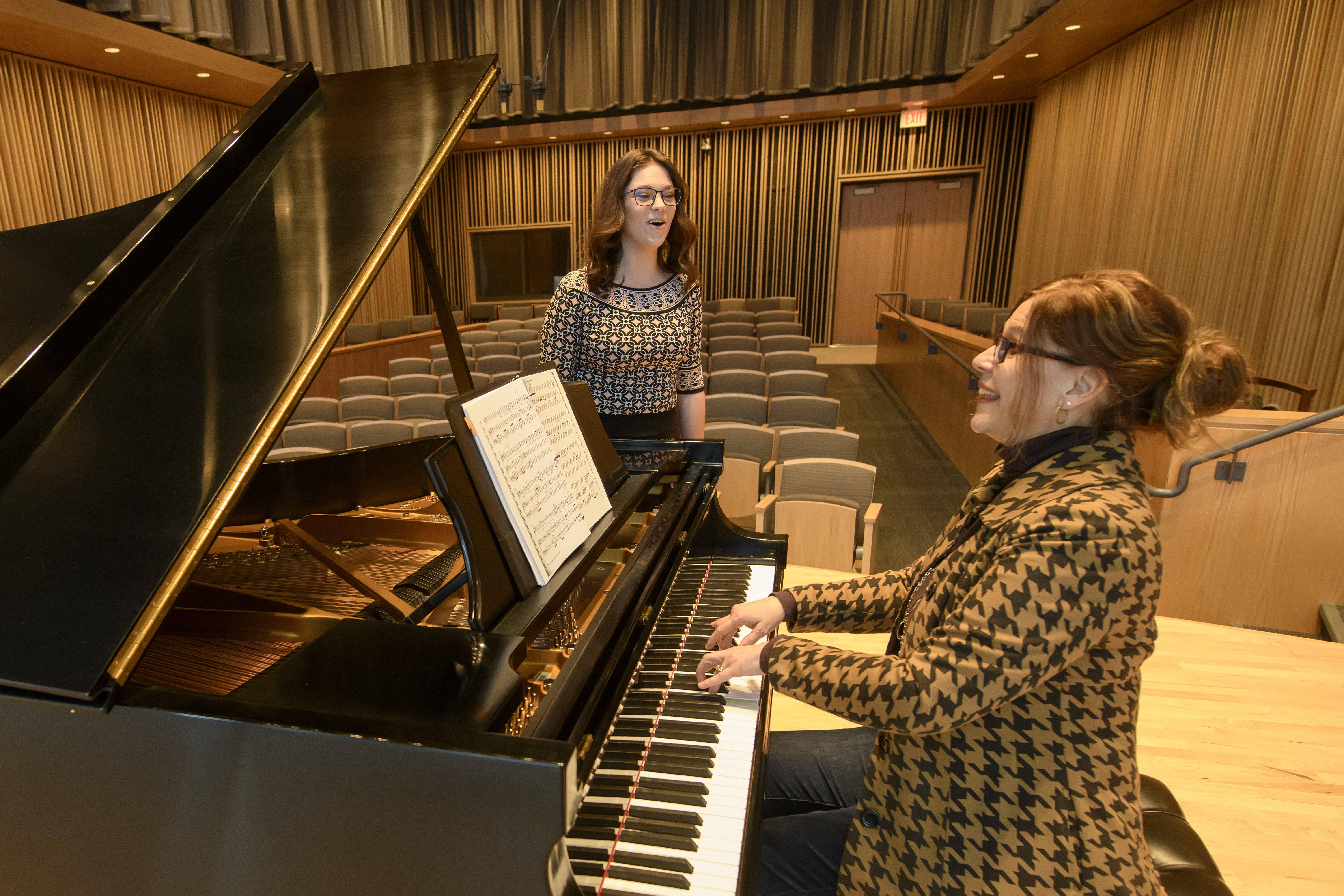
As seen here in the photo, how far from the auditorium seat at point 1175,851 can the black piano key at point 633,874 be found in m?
0.71

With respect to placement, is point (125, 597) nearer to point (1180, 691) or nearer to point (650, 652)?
point (650, 652)

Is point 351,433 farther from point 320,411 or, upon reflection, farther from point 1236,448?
point 1236,448

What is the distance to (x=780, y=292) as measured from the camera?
1178cm

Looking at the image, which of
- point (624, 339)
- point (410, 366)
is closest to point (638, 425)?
point (624, 339)

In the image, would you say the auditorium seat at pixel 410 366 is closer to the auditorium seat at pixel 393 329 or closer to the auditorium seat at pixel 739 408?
the auditorium seat at pixel 393 329

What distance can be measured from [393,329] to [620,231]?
8444 millimetres

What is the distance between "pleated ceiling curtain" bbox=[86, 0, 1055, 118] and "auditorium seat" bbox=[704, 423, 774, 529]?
674 cm

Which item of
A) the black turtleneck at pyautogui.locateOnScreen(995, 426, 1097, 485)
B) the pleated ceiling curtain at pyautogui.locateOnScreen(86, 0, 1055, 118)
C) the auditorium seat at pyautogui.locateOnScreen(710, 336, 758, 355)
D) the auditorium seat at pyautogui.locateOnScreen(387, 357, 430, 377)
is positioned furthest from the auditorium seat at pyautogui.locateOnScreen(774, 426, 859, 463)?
the pleated ceiling curtain at pyautogui.locateOnScreen(86, 0, 1055, 118)

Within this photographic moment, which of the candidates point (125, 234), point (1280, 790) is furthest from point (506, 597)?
point (1280, 790)

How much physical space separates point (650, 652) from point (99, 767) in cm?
85

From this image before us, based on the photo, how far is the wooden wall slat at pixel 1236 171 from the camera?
4.70 m

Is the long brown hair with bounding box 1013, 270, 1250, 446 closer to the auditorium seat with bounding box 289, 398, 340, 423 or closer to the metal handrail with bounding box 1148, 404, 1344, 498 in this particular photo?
the metal handrail with bounding box 1148, 404, 1344, 498

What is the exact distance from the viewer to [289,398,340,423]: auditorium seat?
532 centimetres

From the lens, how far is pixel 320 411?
17.5ft
